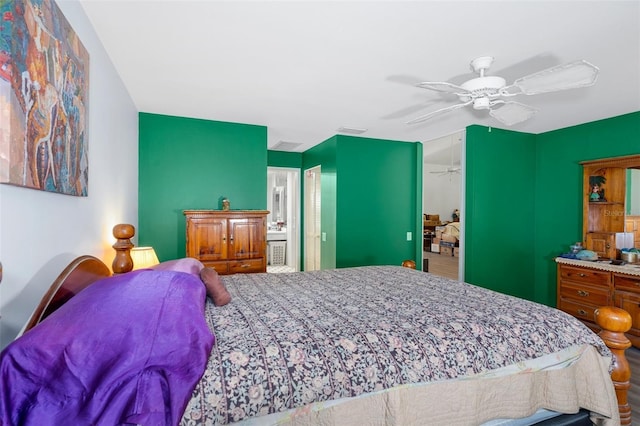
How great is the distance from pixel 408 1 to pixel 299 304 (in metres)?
1.77

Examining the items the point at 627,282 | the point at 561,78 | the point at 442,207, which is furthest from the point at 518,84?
the point at 442,207

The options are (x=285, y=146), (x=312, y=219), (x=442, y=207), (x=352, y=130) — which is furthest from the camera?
(x=442, y=207)

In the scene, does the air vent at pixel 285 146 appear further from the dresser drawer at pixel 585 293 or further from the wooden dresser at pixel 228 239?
the dresser drawer at pixel 585 293

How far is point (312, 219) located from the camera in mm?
5680

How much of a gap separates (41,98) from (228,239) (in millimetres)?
2256

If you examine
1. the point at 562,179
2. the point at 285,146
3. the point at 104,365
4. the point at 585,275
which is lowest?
the point at 585,275

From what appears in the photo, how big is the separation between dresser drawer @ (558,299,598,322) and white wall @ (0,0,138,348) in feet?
15.7

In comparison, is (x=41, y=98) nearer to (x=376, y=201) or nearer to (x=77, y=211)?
(x=77, y=211)

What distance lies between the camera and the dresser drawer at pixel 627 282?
313 centimetres

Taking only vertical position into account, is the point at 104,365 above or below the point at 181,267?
below

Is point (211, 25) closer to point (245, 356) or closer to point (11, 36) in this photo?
point (11, 36)

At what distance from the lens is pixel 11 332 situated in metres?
1.13

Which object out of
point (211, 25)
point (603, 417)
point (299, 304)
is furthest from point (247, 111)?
point (603, 417)

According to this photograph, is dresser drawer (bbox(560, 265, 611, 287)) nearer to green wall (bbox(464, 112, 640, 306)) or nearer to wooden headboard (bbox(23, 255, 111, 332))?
green wall (bbox(464, 112, 640, 306))
